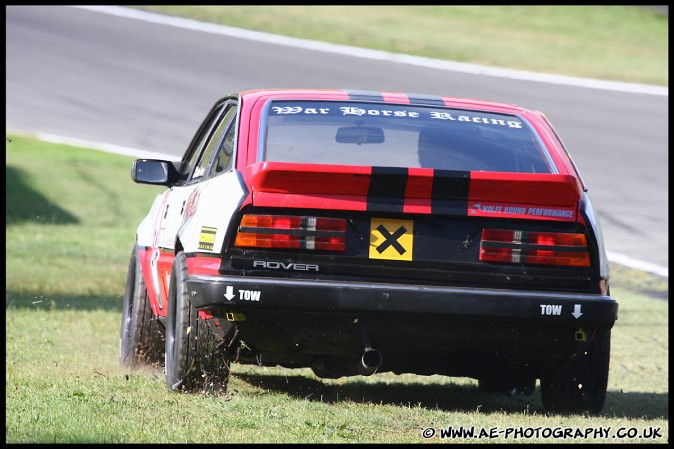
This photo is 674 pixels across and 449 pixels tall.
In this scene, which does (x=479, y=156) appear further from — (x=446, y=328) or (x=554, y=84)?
(x=554, y=84)

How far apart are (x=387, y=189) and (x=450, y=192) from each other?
29 cm

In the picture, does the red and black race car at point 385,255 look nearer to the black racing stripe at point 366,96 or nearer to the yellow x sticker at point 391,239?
the yellow x sticker at point 391,239

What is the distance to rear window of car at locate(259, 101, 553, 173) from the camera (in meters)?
6.41

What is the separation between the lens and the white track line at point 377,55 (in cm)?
2586

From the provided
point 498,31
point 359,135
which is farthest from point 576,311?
point 498,31

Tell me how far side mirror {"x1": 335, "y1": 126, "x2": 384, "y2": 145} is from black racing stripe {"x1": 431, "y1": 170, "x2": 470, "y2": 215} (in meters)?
0.74

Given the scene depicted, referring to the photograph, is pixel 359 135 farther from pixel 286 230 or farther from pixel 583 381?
pixel 583 381

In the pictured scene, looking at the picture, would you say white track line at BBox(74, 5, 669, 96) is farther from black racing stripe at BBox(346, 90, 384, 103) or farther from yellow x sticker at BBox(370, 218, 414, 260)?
yellow x sticker at BBox(370, 218, 414, 260)

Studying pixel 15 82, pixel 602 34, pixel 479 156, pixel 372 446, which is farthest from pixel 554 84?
pixel 372 446

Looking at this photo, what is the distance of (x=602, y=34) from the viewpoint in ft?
100

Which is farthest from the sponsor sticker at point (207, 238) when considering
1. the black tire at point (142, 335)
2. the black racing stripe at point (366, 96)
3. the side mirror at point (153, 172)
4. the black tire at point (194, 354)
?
the black tire at point (142, 335)

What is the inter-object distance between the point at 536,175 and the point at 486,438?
1270 millimetres

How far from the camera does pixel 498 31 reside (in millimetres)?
30797

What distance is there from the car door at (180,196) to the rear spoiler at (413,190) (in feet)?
3.42
